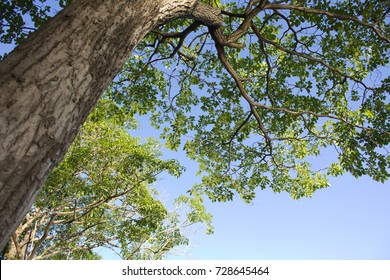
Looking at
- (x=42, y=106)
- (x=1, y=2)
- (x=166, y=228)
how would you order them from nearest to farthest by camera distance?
(x=42, y=106) → (x=1, y=2) → (x=166, y=228)

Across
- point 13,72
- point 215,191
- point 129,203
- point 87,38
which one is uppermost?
point 129,203

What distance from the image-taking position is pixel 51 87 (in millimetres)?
1630

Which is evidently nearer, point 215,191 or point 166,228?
point 215,191

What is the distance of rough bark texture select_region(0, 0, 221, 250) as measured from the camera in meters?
1.40

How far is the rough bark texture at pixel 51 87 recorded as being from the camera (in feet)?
4.58

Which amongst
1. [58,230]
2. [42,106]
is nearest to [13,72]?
[42,106]

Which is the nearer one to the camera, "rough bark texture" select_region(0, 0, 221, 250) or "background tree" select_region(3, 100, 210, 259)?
"rough bark texture" select_region(0, 0, 221, 250)

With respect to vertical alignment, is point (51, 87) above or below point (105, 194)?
below

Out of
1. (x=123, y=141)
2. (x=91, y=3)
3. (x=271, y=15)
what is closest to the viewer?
(x=91, y=3)

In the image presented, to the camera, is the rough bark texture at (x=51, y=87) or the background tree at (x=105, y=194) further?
the background tree at (x=105, y=194)

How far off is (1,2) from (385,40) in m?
7.70

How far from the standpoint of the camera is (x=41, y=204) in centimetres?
1123

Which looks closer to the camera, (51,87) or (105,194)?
(51,87)

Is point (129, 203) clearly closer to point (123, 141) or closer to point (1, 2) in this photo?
point (123, 141)
